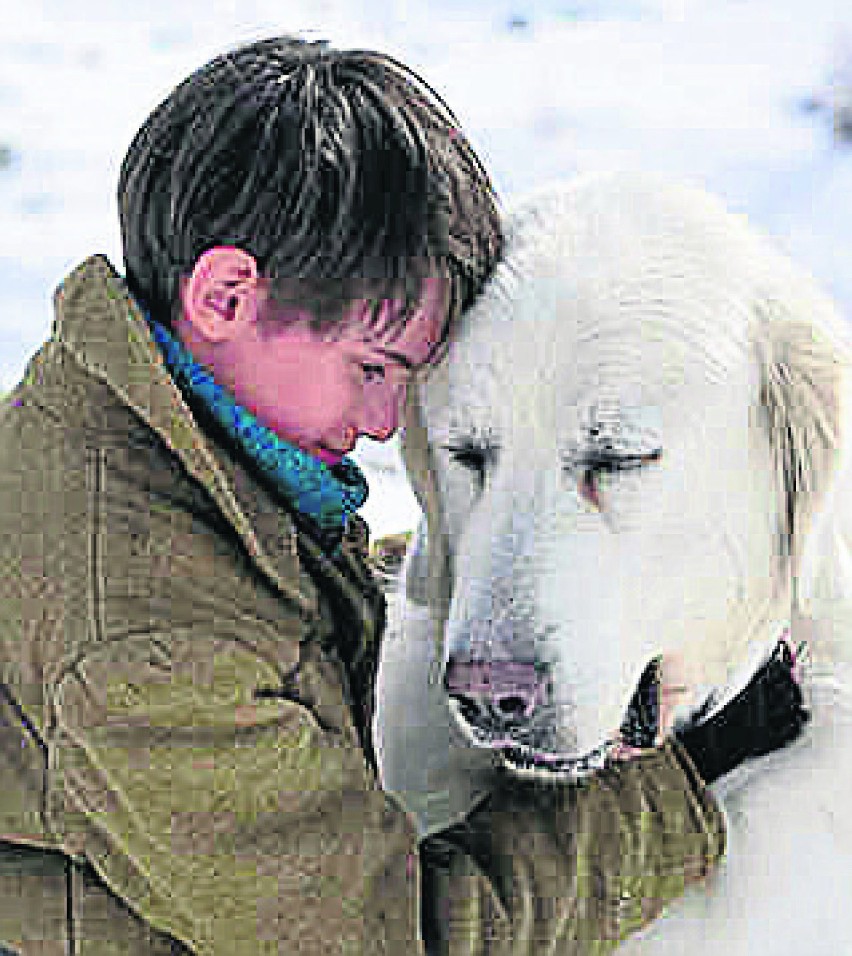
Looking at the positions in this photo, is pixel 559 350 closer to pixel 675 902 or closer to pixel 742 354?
pixel 742 354

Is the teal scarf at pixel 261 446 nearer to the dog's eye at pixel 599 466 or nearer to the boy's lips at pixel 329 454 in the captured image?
the boy's lips at pixel 329 454

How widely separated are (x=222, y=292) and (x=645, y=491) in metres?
0.37

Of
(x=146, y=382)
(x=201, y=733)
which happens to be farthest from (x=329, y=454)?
(x=201, y=733)

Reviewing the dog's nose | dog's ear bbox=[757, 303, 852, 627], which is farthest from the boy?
dog's ear bbox=[757, 303, 852, 627]

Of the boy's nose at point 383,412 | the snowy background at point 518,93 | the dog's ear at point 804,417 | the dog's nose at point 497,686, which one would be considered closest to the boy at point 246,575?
the boy's nose at point 383,412

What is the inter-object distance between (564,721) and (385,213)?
0.43 metres

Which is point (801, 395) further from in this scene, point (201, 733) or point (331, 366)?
point (201, 733)

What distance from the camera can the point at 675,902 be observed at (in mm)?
1350

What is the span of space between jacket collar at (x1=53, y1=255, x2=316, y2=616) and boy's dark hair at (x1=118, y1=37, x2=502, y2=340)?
60mm

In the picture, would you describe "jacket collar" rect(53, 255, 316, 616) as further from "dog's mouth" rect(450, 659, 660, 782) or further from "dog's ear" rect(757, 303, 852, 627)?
"dog's ear" rect(757, 303, 852, 627)

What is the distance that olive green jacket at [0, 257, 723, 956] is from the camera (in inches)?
42.6

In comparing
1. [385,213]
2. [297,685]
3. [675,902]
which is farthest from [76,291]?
[675,902]

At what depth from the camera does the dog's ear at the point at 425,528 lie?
134cm

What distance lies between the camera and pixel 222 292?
120 cm
